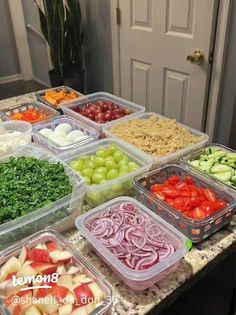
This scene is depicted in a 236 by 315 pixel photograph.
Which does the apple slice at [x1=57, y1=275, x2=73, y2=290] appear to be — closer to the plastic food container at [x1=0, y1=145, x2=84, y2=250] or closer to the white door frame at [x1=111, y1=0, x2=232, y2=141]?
the plastic food container at [x1=0, y1=145, x2=84, y2=250]

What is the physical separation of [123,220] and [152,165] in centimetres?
31

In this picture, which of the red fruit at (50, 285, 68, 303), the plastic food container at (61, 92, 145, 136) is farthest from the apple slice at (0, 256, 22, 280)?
the plastic food container at (61, 92, 145, 136)

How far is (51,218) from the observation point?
0.89 metres

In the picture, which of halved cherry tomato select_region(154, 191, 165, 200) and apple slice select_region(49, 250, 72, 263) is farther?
halved cherry tomato select_region(154, 191, 165, 200)

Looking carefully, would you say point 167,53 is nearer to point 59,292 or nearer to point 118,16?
point 118,16

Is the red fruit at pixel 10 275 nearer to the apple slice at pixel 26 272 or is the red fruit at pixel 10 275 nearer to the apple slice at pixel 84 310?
the apple slice at pixel 26 272

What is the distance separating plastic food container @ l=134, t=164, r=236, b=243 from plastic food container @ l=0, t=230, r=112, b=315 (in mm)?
284

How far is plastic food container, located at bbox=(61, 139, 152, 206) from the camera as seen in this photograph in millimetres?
998

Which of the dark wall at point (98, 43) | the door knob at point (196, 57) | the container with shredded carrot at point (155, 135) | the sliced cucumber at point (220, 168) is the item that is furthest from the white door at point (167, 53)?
the sliced cucumber at point (220, 168)

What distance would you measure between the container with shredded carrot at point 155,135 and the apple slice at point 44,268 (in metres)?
0.59

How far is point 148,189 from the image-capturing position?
1.04 meters

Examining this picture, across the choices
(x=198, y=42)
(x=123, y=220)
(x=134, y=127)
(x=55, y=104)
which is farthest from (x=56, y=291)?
(x=198, y=42)

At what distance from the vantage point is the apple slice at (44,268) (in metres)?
0.72

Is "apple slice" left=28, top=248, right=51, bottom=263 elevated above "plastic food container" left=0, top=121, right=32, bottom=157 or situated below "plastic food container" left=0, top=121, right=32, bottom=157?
below
